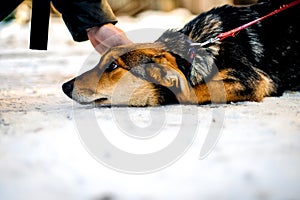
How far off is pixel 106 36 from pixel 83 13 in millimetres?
224

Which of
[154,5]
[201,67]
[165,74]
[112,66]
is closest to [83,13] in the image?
[112,66]

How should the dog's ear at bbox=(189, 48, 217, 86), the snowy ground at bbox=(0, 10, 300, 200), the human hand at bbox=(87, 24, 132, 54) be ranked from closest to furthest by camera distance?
1. the snowy ground at bbox=(0, 10, 300, 200)
2. the dog's ear at bbox=(189, 48, 217, 86)
3. the human hand at bbox=(87, 24, 132, 54)

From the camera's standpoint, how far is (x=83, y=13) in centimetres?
306

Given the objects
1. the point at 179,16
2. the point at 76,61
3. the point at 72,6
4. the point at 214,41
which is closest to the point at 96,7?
the point at 72,6

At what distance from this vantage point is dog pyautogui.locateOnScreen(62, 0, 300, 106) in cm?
276

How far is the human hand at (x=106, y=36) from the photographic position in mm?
3051

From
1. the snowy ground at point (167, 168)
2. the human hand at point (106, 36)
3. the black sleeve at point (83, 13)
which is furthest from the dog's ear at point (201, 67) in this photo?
the black sleeve at point (83, 13)

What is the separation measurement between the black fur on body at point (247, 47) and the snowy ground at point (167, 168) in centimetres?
18

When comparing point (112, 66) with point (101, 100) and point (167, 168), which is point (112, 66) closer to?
point (101, 100)

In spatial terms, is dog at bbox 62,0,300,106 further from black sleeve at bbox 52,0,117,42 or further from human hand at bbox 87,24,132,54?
black sleeve at bbox 52,0,117,42

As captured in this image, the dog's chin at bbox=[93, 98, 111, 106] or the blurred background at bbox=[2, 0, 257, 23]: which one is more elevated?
the dog's chin at bbox=[93, 98, 111, 106]

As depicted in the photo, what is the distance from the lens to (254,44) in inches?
123

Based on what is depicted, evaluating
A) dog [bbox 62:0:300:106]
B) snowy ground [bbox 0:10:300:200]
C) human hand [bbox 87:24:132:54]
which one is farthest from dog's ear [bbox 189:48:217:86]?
human hand [bbox 87:24:132:54]

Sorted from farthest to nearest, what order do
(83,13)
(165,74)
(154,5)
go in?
1. (154,5)
2. (83,13)
3. (165,74)
